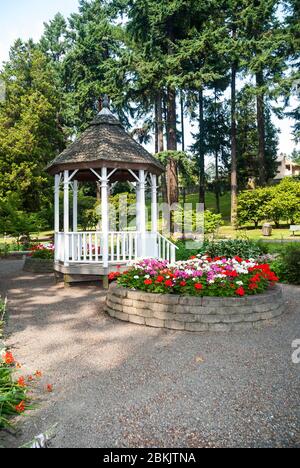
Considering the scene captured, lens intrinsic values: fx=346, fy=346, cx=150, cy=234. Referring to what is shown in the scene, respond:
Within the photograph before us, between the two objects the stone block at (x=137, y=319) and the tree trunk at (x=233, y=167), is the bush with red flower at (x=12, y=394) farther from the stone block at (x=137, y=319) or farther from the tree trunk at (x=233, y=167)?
the tree trunk at (x=233, y=167)

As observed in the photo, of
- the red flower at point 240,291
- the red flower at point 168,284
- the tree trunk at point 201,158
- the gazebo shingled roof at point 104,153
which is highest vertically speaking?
the tree trunk at point 201,158

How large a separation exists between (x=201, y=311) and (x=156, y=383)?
196cm

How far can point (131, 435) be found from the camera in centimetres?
277

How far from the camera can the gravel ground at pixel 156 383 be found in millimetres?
2787

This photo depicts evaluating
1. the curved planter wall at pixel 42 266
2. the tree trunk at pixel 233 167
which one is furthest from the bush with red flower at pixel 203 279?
the tree trunk at pixel 233 167

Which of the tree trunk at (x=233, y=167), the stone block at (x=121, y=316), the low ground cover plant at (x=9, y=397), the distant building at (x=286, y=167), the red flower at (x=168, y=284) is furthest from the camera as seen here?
the distant building at (x=286, y=167)

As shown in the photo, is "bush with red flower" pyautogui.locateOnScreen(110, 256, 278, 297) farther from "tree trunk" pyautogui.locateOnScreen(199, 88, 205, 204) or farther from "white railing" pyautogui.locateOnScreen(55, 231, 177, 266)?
"tree trunk" pyautogui.locateOnScreen(199, 88, 205, 204)

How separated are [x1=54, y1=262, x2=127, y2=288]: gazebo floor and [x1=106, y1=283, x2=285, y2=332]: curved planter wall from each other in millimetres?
2893

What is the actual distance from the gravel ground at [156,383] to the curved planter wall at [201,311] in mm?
202

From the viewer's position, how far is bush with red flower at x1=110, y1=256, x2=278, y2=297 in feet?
18.9

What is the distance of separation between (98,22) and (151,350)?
1376 inches

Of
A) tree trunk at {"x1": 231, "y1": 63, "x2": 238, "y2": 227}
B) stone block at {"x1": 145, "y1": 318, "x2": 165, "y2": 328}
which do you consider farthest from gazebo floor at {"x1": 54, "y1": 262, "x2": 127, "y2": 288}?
tree trunk at {"x1": 231, "y1": 63, "x2": 238, "y2": 227}

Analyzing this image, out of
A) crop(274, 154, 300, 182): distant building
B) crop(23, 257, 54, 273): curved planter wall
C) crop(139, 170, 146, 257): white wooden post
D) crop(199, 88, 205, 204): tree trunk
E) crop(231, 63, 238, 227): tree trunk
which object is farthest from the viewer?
crop(274, 154, 300, 182): distant building
